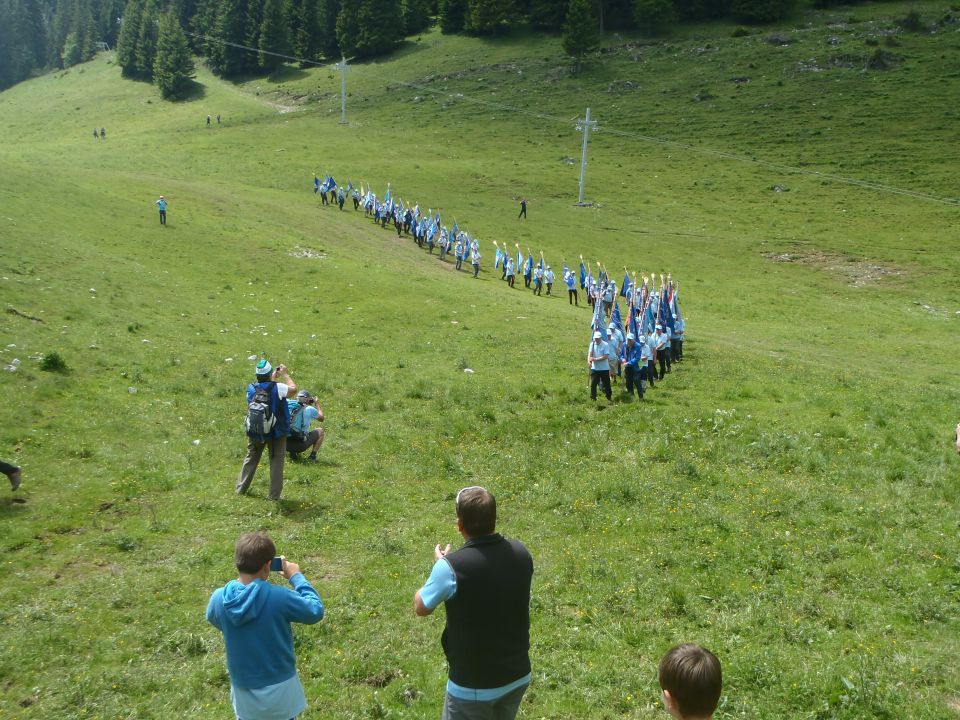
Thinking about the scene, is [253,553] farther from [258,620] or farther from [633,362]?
[633,362]

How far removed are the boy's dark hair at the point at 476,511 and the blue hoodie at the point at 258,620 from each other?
4.23 ft

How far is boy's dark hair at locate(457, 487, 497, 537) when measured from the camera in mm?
5469

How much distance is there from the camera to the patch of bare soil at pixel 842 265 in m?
50.1

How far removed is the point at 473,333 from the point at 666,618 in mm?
20135

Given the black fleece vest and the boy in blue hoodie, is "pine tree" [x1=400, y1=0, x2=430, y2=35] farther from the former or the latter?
the black fleece vest

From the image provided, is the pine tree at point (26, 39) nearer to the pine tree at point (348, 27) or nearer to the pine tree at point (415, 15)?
the pine tree at point (348, 27)

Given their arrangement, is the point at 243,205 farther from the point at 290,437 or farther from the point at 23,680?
the point at 23,680

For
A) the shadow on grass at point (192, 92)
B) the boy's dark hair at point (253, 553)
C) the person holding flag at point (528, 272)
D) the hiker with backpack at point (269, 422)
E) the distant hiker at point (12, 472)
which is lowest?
the person holding flag at point (528, 272)

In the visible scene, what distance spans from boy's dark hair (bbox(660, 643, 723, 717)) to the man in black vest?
4.19 ft

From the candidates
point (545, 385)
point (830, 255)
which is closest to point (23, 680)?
point (545, 385)

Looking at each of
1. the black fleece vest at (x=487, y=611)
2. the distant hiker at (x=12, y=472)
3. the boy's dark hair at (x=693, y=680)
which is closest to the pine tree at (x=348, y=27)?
the distant hiker at (x=12, y=472)

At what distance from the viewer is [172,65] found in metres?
116

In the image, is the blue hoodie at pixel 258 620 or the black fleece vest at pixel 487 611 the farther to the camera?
the blue hoodie at pixel 258 620

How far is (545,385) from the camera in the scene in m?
22.2
